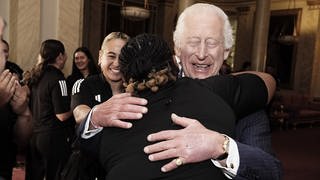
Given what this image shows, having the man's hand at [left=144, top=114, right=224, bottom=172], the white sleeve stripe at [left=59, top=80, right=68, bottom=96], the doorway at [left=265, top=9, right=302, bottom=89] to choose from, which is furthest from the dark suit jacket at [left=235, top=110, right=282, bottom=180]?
the doorway at [left=265, top=9, right=302, bottom=89]

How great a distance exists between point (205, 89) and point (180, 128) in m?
0.16

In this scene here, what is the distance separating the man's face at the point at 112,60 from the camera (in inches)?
94.4

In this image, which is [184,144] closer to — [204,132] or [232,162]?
[204,132]

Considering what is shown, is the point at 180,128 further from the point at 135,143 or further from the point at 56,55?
the point at 56,55

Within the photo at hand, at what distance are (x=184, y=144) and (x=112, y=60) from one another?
56.0 inches

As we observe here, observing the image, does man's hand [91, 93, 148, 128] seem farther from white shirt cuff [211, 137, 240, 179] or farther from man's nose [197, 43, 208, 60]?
man's nose [197, 43, 208, 60]

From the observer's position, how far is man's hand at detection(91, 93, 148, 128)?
1145 millimetres

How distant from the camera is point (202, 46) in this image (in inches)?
62.4

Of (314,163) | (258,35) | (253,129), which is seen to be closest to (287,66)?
(258,35)

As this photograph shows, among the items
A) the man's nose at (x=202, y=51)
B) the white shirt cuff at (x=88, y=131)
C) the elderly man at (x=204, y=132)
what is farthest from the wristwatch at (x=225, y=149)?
the man's nose at (x=202, y=51)

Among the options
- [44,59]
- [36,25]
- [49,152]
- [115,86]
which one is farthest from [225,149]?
[36,25]

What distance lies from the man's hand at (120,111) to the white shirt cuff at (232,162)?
0.27 m

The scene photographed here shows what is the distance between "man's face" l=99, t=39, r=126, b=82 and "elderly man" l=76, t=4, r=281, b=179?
85cm

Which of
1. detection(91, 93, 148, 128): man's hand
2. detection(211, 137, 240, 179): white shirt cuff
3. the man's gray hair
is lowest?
detection(211, 137, 240, 179): white shirt cuff
